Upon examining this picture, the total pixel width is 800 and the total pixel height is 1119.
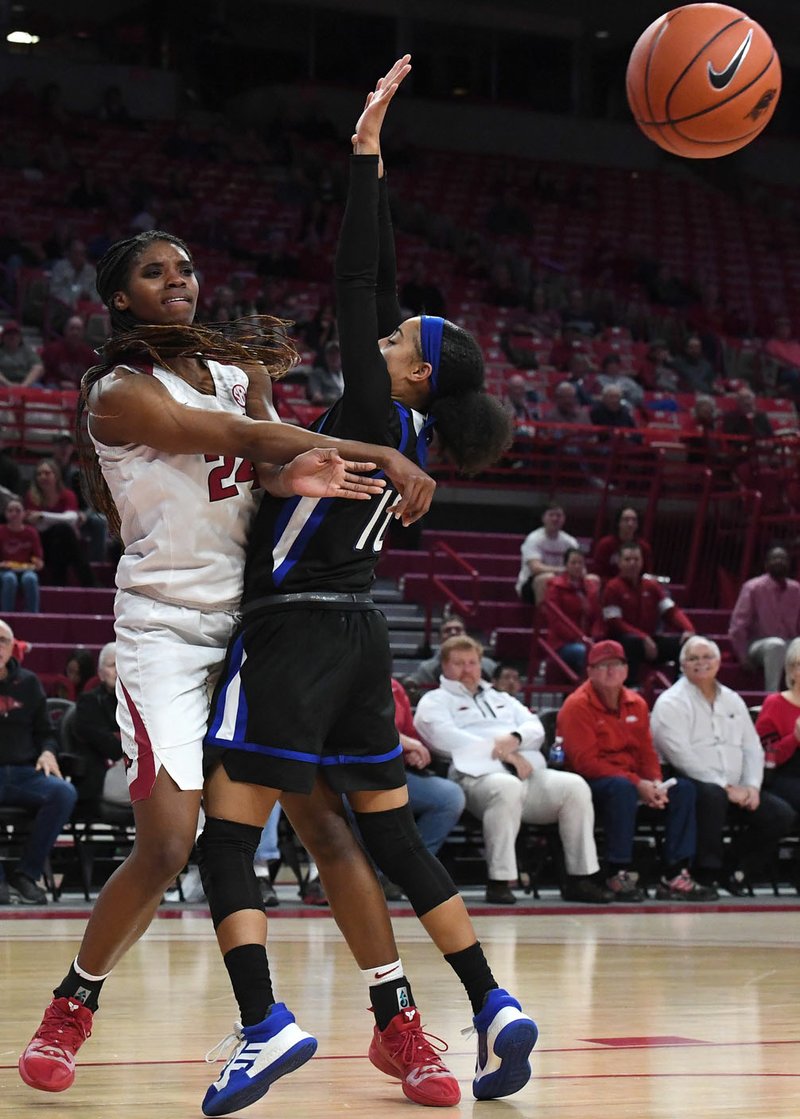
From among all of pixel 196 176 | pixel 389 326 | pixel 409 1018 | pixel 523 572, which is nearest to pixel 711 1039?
pixel 409 1018

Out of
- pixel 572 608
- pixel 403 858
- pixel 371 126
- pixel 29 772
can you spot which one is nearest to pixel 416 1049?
pixel 403 858

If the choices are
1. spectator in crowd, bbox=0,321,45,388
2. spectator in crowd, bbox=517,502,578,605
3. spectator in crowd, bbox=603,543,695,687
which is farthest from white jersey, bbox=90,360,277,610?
spectator in crowd, bbox=0,321,45,388

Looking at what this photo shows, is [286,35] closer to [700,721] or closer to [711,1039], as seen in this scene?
[700,721]

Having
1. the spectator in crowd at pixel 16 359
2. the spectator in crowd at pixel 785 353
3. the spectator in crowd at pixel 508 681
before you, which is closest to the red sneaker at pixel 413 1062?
the spectator in crowd at pixel 508 681

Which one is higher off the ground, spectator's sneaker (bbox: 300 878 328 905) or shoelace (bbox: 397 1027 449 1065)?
shoelace (bbox: 397 1027 449 1065)

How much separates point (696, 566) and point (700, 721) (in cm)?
535

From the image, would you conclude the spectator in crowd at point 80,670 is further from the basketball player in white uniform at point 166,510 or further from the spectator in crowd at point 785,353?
the spectator in crowd at point 785,353

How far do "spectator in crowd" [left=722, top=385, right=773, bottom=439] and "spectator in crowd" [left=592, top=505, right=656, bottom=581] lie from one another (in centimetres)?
A: 271

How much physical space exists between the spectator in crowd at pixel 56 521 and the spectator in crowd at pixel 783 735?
5480 mm

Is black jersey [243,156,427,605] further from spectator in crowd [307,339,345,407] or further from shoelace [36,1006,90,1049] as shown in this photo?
spectator in crowd [307,339,345,407]

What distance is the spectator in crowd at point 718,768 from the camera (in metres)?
9.59

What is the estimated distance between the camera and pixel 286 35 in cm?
2650

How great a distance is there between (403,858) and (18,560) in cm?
882

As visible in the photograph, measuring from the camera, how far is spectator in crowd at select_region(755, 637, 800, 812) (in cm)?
1002
